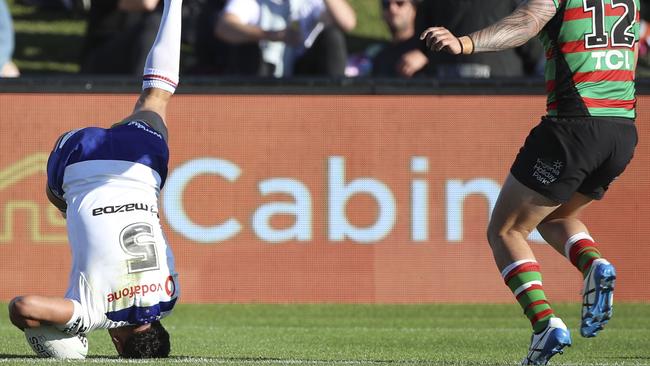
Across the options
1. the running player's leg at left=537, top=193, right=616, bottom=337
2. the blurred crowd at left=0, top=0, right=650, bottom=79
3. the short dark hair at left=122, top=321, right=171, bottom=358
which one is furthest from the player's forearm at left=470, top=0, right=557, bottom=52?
the blurred crowd at left=0, top=0, right=650, bottom=79

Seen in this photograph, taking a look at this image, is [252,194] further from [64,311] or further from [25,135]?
[64,311]

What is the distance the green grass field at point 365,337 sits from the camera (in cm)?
729

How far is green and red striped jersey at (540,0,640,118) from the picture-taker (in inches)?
260

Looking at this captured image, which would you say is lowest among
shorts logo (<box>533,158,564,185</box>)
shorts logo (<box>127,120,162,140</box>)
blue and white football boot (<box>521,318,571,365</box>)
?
blue and white football boot (<box>521,318,571,365</box>)

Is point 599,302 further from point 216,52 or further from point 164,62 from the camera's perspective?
point 216,52

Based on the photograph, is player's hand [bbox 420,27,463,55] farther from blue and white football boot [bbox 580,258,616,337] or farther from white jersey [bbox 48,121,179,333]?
white jersey [bbox 48,121,179,333]

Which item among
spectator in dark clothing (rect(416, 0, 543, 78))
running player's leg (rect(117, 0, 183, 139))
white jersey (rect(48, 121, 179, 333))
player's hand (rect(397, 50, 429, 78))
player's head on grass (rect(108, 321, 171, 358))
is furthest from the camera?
player's hand (rect(397, 50, 429, 78))

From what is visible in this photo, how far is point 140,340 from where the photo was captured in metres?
6.45

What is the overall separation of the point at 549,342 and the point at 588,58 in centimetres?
145

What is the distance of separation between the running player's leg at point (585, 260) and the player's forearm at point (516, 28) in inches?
42.2

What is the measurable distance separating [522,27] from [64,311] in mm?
2593

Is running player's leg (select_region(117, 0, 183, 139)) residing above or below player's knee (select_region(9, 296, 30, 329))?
above

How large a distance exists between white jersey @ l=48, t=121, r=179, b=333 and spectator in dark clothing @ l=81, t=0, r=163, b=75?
614 centimetres

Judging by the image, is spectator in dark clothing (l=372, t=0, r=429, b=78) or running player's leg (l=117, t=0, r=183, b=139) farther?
spectator in dark clothing (l=372, t=0, r=429, b=78)
